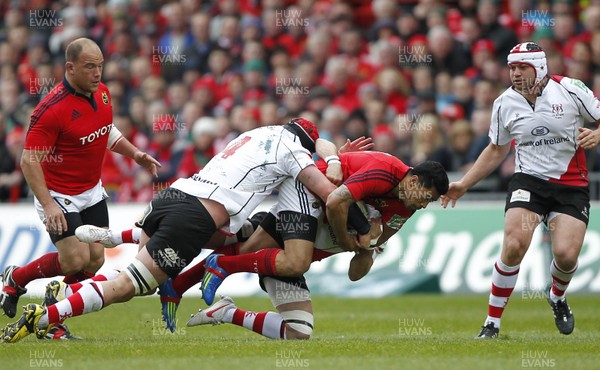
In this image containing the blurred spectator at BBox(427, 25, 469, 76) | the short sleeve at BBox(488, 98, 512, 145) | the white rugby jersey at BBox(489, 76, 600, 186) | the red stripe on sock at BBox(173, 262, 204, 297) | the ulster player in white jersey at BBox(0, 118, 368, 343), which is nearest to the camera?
the ulster player in white jersey at BBox(0, 118, 368, 343)

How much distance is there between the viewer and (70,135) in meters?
10.4

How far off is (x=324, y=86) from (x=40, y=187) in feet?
33.1

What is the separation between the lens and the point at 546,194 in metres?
10.8

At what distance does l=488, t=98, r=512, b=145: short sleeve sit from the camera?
1098cm

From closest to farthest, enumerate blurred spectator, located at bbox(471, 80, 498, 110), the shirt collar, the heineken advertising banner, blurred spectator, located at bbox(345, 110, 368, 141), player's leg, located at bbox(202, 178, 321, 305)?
1. player's leg, located at bbox(202, 178, 321, 305)
2. the shirt collar
3. the heineken advertising banner
4. blurred spectator, located at bbox(345, 110, 368, 141)
5. blurred spectator, located at bbox(471, 80, 498, 110)

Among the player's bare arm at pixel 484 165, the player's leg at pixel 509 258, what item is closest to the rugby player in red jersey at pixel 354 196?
the player's leg at pixel 509 258

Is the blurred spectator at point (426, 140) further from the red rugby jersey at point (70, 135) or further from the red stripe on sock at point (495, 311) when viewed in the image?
→ the red rugby jersey at point (70, 135)

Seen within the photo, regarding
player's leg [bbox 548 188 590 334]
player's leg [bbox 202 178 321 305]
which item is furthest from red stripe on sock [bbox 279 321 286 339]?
player's leg [bbox 548 188 590 334]

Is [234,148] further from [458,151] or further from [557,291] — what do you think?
[458,151]

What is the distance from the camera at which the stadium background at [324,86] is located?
16828 millimetres

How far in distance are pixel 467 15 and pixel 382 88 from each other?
2.27 m

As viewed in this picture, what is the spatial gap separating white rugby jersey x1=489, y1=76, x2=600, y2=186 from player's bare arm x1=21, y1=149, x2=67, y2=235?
4.34 metres

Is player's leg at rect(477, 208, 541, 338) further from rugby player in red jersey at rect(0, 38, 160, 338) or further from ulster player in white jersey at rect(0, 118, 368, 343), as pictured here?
rugby player in red jersey at rect(0, 38, 160, 338)

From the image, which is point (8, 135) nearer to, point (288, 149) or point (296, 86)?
point (296, 86)
